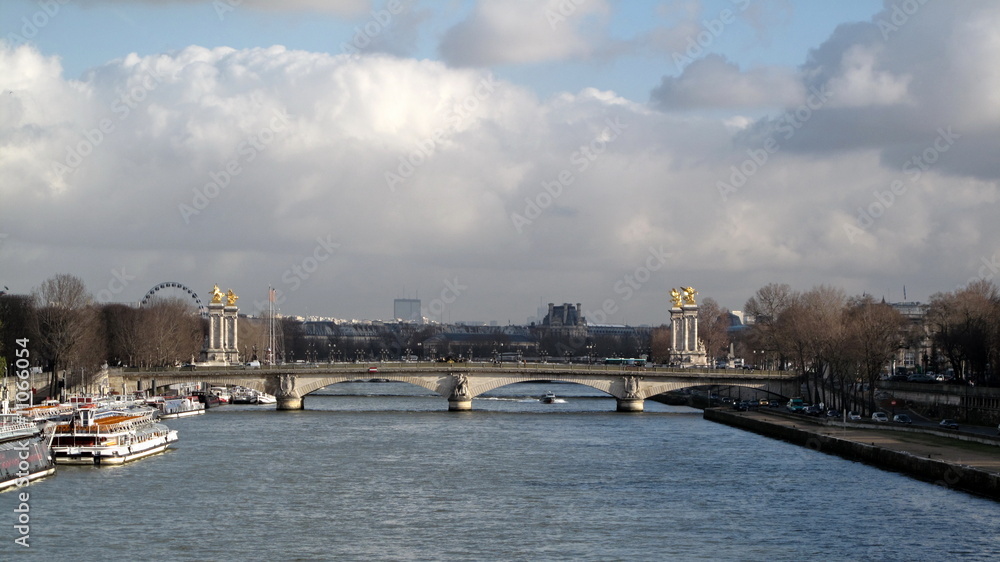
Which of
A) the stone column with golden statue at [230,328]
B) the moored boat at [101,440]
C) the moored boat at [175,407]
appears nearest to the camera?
the moored boat at [101,440]

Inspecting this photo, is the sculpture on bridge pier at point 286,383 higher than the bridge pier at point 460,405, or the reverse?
the sculpture on bridge pier at point 286,383

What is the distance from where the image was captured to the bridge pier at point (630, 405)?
107188 mm

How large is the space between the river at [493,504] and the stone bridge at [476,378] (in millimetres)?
26200

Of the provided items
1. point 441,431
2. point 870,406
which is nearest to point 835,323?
point 870,406

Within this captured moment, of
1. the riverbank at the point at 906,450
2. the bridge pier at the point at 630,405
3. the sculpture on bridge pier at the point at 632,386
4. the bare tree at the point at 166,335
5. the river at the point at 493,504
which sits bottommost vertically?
the river at the point at 493,504

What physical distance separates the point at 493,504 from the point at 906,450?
72.5ft

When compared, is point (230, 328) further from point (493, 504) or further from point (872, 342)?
point (493, 504)

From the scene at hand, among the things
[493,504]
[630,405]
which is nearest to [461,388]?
[630,405]

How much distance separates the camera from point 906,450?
201 feet

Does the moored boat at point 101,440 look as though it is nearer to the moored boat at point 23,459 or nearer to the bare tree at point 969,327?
the moored boat at point 23,459

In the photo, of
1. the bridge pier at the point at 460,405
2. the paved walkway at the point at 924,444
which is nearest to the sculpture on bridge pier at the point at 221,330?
the bridge pier at the point at 460,405

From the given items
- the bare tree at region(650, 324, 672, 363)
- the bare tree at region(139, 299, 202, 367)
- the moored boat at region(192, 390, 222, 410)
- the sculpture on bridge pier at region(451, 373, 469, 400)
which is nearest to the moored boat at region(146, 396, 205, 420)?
the moored boat at region(192, 390, 222, 410)

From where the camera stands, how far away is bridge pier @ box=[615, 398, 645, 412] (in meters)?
107

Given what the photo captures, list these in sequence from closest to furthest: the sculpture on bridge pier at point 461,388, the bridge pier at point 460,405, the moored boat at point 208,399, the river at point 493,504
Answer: the river at point 493,504 → the bridge pier at point 460,405 → the sculpture on bridge pier at point 461,388 → the moored boat at point 208,399
